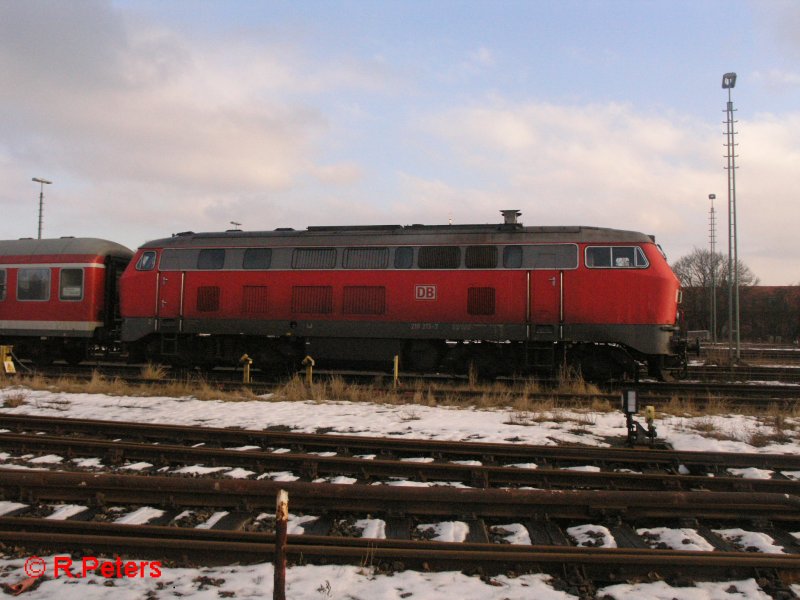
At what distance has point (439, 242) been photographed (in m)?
13.9

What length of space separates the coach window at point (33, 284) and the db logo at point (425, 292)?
11.1 m

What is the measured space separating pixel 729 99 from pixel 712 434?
19.2m

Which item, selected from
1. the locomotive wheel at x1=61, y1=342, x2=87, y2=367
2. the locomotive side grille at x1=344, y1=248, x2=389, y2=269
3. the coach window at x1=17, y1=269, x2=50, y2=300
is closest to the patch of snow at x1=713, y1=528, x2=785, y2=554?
the locomotive side grille at x1=344, y1=248, x2=389, y2=269

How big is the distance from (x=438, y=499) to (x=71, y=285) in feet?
50.8

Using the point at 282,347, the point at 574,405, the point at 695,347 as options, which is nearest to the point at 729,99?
the point at 695,347

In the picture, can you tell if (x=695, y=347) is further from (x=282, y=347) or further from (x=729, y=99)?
(x=729, y=99)

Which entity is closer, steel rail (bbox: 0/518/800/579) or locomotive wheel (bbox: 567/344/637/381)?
steel rail (bbox: 0/518/800/579)

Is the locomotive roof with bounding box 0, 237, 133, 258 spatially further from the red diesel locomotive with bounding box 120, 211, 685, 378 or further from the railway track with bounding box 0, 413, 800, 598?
the railway track with bounding box 0, 413, 800, 598

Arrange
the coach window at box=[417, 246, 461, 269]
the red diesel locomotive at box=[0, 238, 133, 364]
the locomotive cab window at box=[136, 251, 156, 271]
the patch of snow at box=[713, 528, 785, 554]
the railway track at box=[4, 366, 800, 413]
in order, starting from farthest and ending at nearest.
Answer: the red diesel locomotive at box=[0, 238, 133, 364] < the locomotive cab window at box=[136, 251, 156, 271] < the coach window at box=[417, 246, 461, 269] < the railway track at box=[4, 366, 800, 413] < the patch of snow at box=[713, 528, 785, 554]

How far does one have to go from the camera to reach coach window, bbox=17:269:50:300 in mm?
17062

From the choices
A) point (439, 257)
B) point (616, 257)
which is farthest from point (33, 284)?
point (616, 257)

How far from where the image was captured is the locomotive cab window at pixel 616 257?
1292cm

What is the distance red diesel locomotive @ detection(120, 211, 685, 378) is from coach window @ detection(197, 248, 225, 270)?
29 mm

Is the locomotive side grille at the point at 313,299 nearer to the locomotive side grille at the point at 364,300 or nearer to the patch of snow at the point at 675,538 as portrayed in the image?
the locomotive side grille at the point at 364,300
